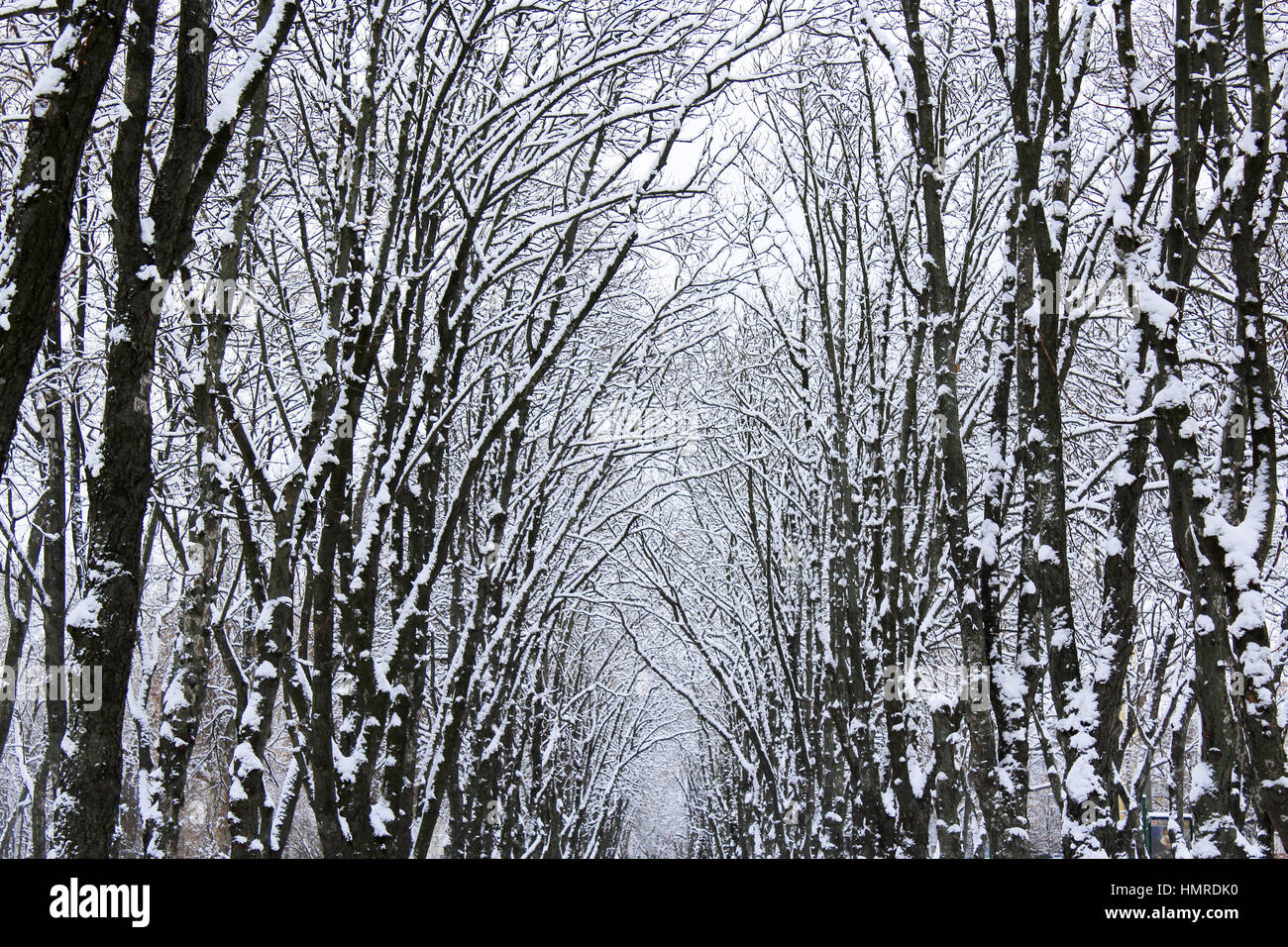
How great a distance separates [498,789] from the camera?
13992 mm

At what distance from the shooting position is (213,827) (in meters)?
29.4

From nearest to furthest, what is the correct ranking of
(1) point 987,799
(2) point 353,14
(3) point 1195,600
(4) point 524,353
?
(3) point 1195,600
(1) point 987,799
(2) point 353,14
(4) point 524,353

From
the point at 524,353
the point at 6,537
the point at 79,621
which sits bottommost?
the point at 79,621

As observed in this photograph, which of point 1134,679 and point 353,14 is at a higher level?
point 353,14

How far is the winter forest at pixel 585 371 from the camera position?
16.8 ft

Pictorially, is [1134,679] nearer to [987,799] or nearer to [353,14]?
[987,799]

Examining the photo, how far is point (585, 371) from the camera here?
551 inches

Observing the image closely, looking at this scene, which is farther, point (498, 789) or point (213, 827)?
point (213, 827)

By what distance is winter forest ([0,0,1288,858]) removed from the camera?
511 centimetres

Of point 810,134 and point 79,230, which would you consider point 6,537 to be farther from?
point 810,134

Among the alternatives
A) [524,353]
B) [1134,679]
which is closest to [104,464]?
[524,353]

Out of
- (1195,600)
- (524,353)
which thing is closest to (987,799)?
(1195,600)
